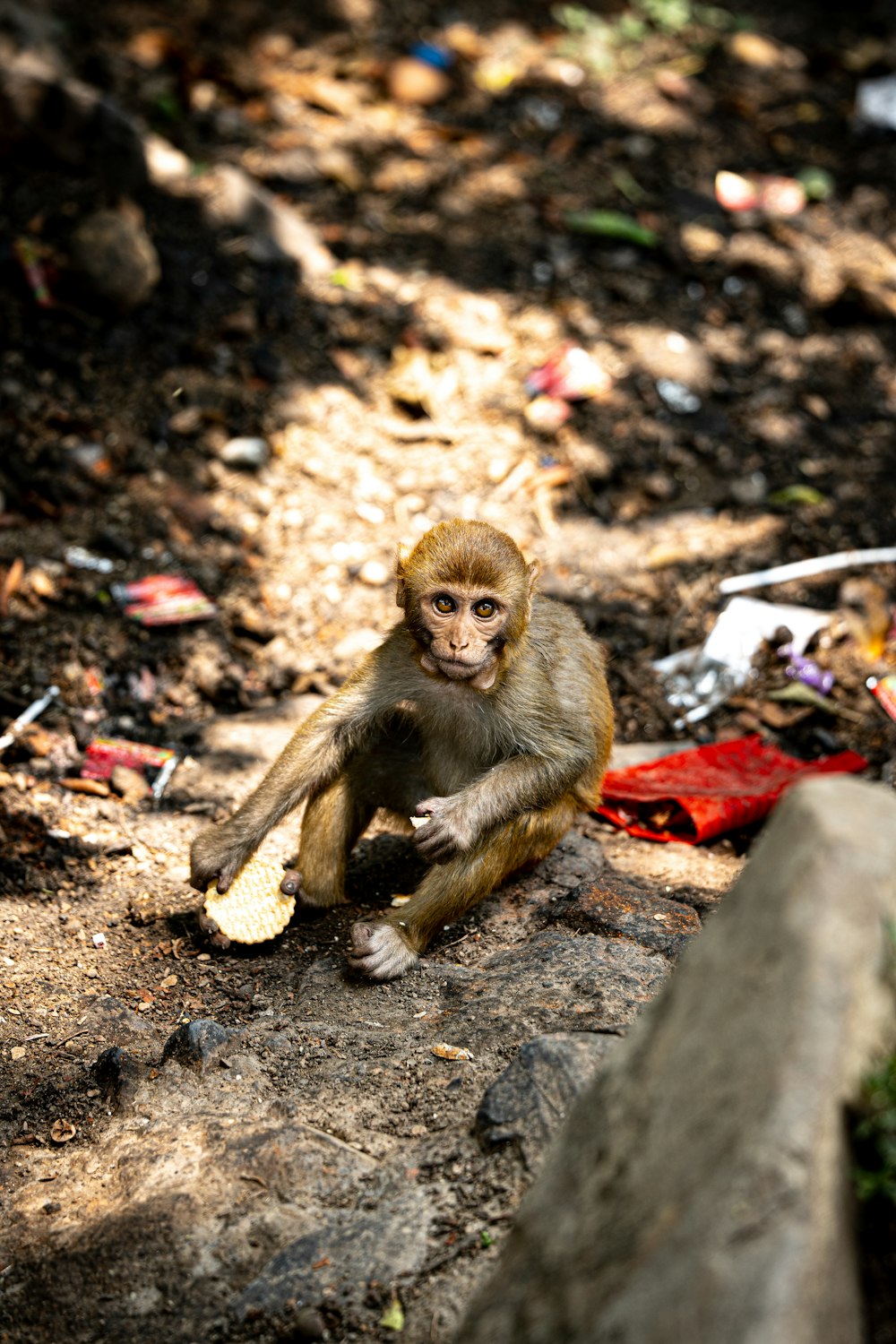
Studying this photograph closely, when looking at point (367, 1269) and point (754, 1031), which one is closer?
point (754, 1031)

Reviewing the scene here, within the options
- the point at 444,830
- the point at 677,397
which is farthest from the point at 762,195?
the point at 444,830

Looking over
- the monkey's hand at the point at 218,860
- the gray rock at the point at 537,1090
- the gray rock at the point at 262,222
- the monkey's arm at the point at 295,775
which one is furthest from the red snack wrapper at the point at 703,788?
the gray rock at the point at 262,222

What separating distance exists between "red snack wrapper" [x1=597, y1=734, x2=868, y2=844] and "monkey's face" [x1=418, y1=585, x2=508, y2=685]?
1.41 m

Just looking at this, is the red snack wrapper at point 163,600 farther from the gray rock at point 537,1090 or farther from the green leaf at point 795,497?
the gray rock at point 537,1090

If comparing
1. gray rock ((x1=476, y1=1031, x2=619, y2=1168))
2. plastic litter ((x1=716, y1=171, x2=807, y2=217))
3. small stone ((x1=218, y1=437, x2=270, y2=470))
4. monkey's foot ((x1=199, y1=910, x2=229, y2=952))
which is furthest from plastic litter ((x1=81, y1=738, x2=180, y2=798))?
plastic litter ((x1=716, y1=171, x2=807, y2=217))

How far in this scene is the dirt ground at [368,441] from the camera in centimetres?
418

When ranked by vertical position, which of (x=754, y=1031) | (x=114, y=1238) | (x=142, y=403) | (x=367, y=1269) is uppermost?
(x=754, y=1031)

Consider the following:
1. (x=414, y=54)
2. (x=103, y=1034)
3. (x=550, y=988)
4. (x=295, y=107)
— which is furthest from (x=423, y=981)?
(x=414, y=54)

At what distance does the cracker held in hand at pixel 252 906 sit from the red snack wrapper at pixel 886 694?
309cm

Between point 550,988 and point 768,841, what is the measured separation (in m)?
1.79

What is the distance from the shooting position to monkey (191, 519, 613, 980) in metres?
4.41

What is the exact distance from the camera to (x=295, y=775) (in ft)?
15.6

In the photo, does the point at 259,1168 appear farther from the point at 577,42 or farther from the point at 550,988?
the point at 577,42

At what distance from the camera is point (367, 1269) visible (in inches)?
118
